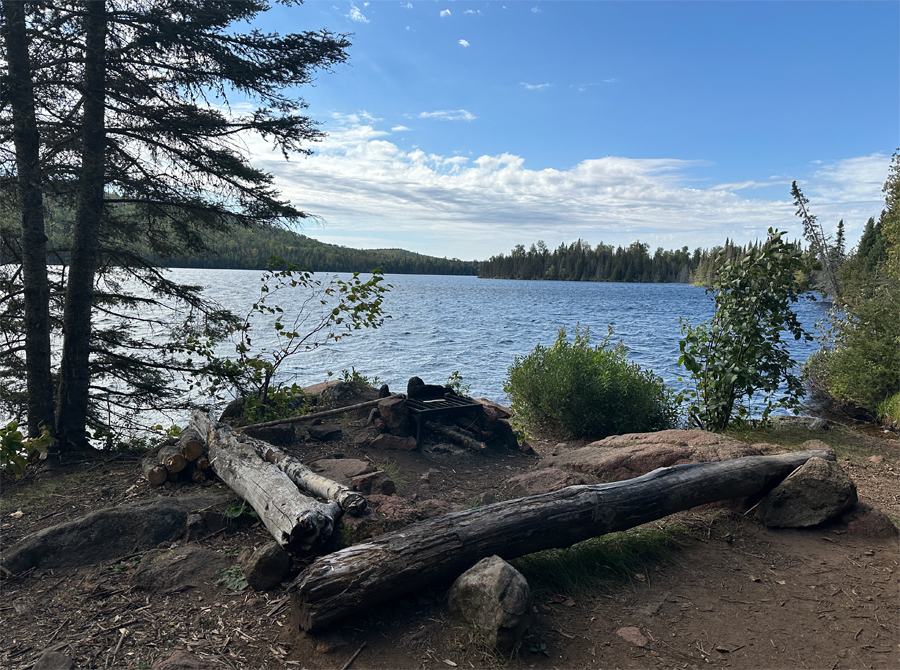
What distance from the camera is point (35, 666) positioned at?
2.67m

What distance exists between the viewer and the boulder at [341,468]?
5023mm

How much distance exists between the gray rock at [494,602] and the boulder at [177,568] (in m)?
1.80

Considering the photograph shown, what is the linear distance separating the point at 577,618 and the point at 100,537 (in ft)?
12.0

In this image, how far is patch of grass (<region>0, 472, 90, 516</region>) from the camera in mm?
4949

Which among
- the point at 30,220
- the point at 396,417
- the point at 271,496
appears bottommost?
the point at 396,417

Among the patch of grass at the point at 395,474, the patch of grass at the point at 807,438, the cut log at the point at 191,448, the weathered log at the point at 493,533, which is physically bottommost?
the patch of grass at the point at 395,474

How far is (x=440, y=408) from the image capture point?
23.4 ft

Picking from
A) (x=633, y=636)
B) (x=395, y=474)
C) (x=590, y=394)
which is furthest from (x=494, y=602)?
Answer: (x=590, y=394)

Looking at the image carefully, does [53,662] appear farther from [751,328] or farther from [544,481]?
[751,328]

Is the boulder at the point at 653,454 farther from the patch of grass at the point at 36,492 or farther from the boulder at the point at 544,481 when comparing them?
the patch of grass at the point at 36,492

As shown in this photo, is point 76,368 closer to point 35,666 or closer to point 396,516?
point 35,666

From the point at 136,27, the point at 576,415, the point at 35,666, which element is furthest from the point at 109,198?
the point at 576,415

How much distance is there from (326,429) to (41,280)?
388cm

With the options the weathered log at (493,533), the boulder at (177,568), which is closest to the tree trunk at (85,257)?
the boulder at (177,568)
